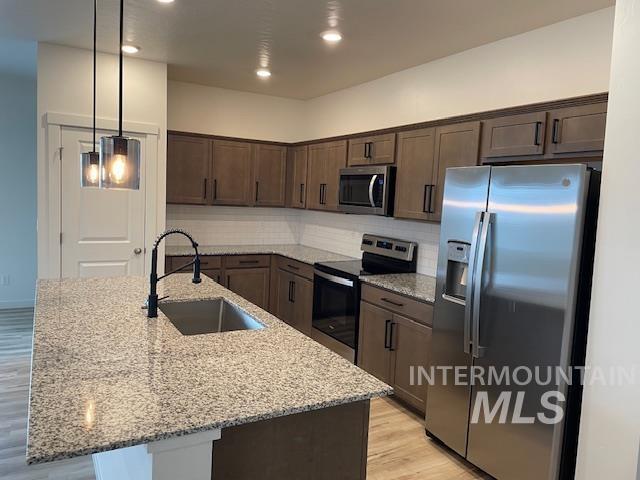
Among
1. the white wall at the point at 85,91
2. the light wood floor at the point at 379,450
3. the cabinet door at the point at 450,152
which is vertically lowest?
the light wood floor at the point at 379,450

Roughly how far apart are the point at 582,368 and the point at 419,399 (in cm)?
131

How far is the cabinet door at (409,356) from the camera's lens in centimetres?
323

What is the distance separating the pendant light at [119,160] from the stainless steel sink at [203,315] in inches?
32.5

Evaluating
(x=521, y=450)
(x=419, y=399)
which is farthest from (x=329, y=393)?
(x=419, y=399)

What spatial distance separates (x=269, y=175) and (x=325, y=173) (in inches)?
33.4

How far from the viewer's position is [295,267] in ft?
16.0

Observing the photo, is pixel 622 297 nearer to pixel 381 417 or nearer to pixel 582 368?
pixel 582 368

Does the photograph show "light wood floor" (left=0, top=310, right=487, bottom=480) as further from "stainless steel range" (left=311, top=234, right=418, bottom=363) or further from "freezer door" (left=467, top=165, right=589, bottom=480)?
"stainless steel range" (left=311, top=234, right=418, bottom=363)

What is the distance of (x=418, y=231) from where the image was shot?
4.16 meters

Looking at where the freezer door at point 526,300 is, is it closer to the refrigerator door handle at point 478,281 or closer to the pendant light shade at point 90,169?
the refrigerator door handle at point 478,281

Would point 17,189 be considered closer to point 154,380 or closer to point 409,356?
point 409,356

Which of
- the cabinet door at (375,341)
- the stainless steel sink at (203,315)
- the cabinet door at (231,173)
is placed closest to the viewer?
the stainless steel sink at (203,315)

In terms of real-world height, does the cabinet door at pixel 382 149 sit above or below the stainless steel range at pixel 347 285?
above

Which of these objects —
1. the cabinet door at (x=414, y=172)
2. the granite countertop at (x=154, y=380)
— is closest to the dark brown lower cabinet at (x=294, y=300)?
the cabinet door at (x=414, y=172)
